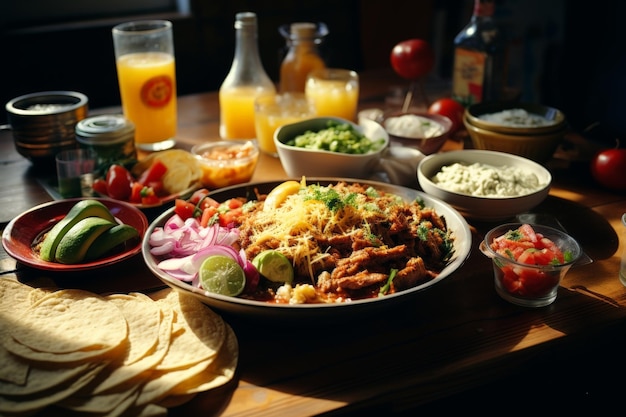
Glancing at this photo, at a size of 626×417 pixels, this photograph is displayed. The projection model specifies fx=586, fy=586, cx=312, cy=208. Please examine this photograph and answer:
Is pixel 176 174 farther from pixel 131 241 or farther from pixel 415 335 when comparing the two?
pixel 415 335

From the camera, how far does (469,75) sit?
3611 millimetres

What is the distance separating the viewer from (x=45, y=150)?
9.95 ft

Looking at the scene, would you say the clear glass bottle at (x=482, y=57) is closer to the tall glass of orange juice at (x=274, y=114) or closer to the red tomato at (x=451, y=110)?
the red tomato at (x=451, y=110)

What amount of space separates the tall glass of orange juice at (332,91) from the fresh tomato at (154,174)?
1.10 metres

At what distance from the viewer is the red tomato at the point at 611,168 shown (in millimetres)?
2777

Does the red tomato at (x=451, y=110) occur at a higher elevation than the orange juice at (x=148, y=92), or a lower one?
lower

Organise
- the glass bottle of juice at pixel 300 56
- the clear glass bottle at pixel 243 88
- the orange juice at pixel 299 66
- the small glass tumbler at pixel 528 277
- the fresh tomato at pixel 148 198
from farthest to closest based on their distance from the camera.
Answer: the orange juice at pixel 299 66 → the glass bottle of juice at pixel 300 56 → the clear glass bottle at pixel 243 88 → the fresh tomato at pixel 148 198 → the small glass tumbler at pixel 528 277

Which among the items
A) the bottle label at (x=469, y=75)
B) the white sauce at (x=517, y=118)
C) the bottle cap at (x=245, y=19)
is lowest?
the white sauce at (x=517, y=118)

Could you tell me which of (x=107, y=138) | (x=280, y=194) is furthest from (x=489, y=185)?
(x=107, y=138)

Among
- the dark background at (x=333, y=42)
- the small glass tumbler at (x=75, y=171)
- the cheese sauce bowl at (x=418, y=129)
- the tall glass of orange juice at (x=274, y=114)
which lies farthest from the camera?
the dark background at (x=333, y=42)

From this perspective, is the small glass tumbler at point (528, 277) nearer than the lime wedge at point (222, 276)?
No

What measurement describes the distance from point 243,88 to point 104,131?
910mm

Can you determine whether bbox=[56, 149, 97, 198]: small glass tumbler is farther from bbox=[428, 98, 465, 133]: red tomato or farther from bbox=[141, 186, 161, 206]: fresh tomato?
bbox=[428, 98, 465, 133]: red tomato

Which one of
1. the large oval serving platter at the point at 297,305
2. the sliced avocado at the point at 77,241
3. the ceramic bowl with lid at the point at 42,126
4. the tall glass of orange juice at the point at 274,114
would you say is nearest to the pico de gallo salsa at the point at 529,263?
the large oval serving platter at the point at 297,305
